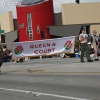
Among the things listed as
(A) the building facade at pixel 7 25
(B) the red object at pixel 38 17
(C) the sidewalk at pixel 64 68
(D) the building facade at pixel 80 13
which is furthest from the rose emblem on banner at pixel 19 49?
(D) the building facade at pixel 80 13

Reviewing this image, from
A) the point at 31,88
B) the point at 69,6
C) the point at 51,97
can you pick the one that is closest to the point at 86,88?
the point at 51,97

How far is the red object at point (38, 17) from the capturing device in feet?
159

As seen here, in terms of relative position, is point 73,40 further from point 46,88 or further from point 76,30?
point 76,30

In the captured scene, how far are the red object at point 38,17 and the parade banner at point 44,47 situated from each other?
2807 centimetres

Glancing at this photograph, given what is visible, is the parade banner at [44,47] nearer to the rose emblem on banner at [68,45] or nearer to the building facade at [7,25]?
the rose emblem on banner at [68,45]

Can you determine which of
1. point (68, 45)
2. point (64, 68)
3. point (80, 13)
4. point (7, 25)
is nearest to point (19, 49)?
point (68, 45)

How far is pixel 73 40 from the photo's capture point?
1838 cm

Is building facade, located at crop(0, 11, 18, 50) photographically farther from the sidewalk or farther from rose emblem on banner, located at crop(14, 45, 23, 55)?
the sidewalk

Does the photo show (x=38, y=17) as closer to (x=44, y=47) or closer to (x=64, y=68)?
(x=44, y=47)

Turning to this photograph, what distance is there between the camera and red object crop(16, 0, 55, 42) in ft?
159

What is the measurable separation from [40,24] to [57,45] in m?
29.8

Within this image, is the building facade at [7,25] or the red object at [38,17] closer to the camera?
the red object at [38,17]

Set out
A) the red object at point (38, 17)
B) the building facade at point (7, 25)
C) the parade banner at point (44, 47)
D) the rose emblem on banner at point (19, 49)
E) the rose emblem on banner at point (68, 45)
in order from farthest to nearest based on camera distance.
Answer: the building facade at point (7, 25) → the red object at point (38, 17) → the rose emblem on banner at point (19, 49) → the parade banner at point (44, 47) → the rose emblem on banner at point (68, 45)

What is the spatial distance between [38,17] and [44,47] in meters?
29.4
